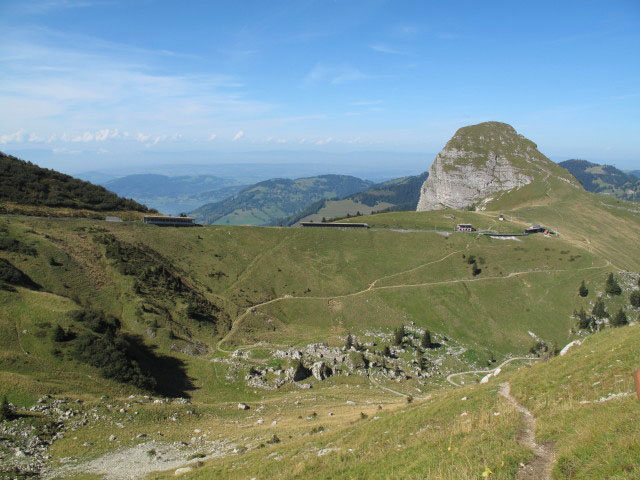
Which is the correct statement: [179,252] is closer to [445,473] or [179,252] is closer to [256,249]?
[256,249]

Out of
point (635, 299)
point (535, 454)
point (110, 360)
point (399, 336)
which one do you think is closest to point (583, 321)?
point (635, 299)

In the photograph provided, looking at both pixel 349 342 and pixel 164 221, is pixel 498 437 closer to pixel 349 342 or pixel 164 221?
pixel 349 342

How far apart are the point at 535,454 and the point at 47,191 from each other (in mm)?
127167

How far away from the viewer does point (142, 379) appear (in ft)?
146

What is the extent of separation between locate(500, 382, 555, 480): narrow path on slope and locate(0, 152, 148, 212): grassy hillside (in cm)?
11285

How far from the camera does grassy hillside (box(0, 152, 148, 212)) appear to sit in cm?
9650

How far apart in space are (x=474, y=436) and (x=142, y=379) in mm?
41268

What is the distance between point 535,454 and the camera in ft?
44.3

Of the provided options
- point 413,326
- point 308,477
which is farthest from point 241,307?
point 308,477

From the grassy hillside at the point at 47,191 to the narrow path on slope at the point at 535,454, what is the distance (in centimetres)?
11285

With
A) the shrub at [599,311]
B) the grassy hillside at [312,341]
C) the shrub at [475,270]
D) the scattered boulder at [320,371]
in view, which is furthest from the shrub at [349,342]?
the shrub at [599,311]

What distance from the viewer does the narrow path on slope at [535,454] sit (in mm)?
11945

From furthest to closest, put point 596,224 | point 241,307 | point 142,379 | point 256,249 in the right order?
point 596,224, point 256,249, point 241,307, point 142,379

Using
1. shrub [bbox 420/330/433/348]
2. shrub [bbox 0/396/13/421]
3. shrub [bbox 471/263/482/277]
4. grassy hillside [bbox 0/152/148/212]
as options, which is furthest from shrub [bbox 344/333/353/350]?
grassy hillside [bbox 0/152/148/212]
